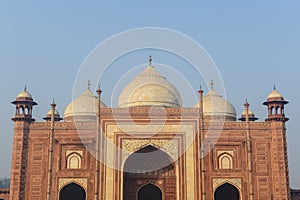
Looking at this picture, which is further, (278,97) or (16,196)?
(278,97)

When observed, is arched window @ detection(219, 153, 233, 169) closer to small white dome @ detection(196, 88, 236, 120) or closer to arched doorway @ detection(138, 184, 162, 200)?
arched doorway @ detection(138, 184, 162, 200)

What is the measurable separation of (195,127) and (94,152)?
3.42 metres

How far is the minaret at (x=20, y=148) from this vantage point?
44.6 feet

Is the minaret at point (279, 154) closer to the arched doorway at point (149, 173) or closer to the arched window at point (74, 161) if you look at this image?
the arched doorway at point (149, 173)

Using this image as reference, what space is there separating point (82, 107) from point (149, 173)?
4.35 metres

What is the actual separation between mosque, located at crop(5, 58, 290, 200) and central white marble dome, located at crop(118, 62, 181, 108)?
1171mm

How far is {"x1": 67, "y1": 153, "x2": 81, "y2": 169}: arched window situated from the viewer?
549 inches

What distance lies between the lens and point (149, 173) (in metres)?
14.5

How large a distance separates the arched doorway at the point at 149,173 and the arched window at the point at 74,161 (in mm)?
1548

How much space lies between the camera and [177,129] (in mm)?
14039

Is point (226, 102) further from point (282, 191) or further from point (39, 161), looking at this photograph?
point (39, 161)

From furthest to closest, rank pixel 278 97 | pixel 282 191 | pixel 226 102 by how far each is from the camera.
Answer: pixel 226 102
pixel 278 97
pixel 282 191

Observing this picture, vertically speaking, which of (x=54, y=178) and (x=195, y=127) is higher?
(x=195, y=127)

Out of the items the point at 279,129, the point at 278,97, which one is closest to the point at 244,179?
the point at 279,129
